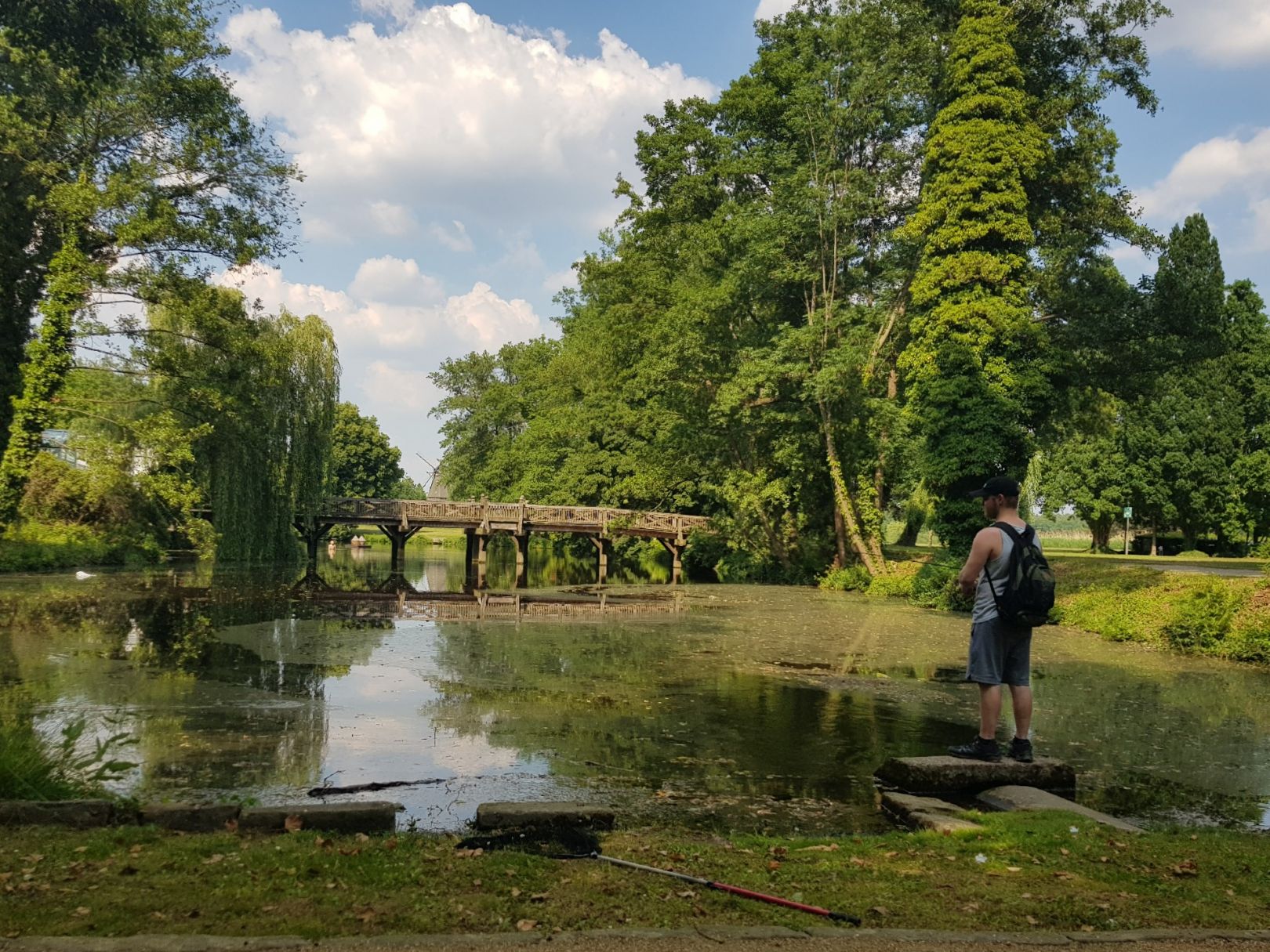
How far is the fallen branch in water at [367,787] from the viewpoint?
7624 mm

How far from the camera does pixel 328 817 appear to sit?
5848mm

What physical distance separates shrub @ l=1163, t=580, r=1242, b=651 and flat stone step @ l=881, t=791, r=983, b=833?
13688 mm

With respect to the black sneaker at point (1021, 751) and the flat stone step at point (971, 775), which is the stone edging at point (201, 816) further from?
the black sneaker at point (1021, 751)

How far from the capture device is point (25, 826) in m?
5.48

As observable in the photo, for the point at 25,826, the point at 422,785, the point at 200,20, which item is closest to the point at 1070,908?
the point at 422,785

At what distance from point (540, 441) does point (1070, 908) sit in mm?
Answer: 51578

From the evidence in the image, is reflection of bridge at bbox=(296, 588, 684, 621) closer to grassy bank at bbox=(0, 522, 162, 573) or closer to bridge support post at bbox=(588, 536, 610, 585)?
bridge support post at bbox=(588, 536, 610, 585)

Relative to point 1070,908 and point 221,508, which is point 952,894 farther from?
point 221,508

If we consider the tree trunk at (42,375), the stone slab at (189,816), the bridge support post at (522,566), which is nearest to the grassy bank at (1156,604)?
the stone slab at (189,816)

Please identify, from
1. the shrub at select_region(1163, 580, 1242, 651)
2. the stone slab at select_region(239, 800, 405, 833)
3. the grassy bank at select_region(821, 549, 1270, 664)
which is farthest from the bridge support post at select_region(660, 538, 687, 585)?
the stone slab at select_region(239, 800, 405, 833)

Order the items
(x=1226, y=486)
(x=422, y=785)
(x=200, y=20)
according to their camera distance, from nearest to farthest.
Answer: (x=422, y=785) → (x=200, y=20) → (x=1226, y=486)

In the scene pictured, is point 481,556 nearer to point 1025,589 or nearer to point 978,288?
point 978,288

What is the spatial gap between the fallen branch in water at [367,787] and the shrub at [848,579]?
85.3 ft

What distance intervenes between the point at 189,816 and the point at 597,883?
2.70 m
